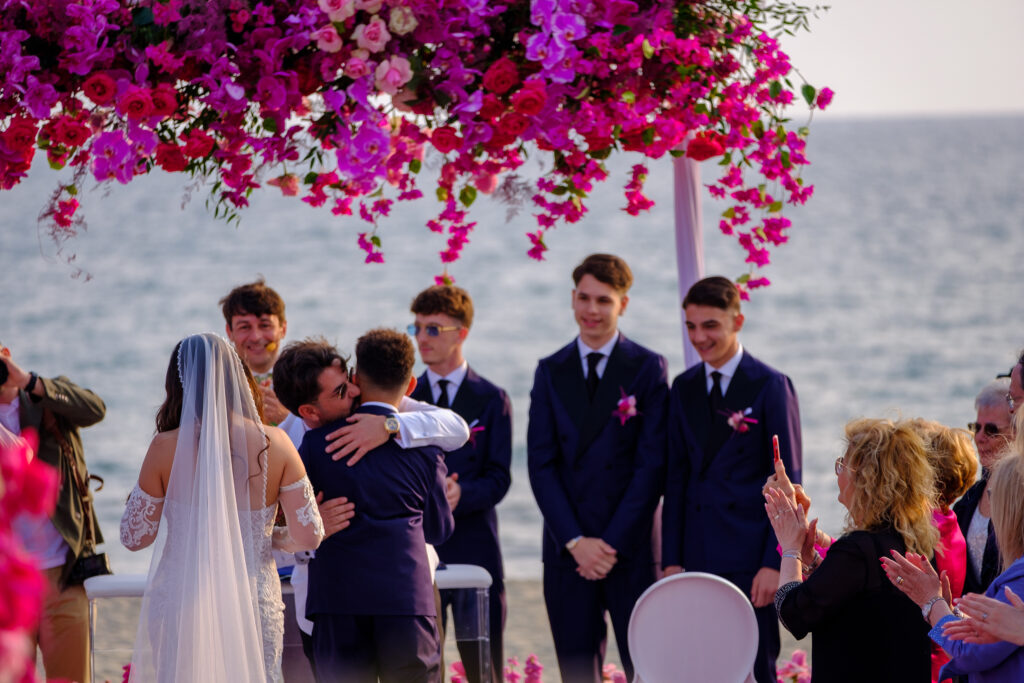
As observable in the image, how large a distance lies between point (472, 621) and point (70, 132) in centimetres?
236

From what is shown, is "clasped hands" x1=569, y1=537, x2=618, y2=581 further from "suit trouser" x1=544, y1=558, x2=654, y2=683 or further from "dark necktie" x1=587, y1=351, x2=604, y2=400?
"dark necktie" x1=587, y1=351, x2=604, y2=400

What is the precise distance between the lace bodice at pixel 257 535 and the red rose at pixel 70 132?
113 centimetres

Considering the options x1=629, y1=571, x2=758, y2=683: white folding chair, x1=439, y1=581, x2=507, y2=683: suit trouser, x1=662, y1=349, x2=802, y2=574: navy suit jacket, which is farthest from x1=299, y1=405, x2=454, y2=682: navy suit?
x1=662, y1=349, x2=802, y2=574: navy suit jacket

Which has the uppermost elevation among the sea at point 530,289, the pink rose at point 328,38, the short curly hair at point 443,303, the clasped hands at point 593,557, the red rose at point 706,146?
the sea at point 530,289

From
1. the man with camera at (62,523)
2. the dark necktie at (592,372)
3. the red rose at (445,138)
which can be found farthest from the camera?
the dark necktie at (592,372)

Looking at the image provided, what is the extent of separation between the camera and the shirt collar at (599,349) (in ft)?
18.4

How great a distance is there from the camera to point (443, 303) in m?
5.61

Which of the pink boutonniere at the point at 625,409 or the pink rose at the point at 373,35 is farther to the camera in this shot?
the pink boutonniere at the point at 625,409

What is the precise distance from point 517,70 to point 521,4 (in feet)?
0.69

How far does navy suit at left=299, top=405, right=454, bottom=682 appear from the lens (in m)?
4.04

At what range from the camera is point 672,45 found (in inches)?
156

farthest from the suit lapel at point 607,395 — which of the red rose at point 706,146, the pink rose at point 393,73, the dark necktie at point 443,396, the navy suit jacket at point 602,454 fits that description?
the pink rose at point 393,73

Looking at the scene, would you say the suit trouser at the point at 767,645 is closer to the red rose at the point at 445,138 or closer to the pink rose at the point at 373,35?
the red rose at the point at 445,138

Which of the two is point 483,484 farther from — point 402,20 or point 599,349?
point 402,20
